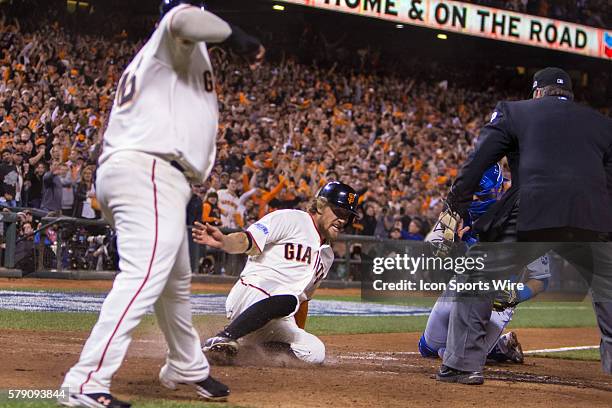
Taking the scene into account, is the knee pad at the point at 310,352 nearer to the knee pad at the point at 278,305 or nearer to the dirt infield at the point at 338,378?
the dirt infield at the point at 338,378

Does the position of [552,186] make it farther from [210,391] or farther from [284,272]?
[210,391]

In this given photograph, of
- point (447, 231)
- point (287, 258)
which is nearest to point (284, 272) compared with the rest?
point (287, 258)

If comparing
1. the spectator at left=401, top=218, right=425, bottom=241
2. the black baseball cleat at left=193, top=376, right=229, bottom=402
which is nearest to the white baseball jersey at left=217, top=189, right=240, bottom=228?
the spectator at left=401, top=218, right=425, bottom=241

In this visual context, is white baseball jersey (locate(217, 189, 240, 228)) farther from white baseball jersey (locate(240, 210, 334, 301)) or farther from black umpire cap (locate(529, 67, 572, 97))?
black umpire cap (locate(529, 67, 572, 97))

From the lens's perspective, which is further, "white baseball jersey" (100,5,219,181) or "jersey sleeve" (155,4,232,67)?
"white baseball jersey" (100,5,219,181)

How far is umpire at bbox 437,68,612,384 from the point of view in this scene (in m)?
5.13

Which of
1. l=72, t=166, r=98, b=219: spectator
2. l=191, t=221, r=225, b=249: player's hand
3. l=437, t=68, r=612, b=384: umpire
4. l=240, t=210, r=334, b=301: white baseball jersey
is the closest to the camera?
l=191, t=221, r=225, b=249: player's hand

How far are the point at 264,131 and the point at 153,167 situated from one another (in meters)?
14.8

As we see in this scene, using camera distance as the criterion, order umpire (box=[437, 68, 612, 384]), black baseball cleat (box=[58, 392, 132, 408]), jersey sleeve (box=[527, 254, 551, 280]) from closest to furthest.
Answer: black baseball cleat (box=[58, 392, 132, 408])
umpire (box=[437, 68, 612, 384])
jersey sleeve (box=[527, 254, 551, 280])

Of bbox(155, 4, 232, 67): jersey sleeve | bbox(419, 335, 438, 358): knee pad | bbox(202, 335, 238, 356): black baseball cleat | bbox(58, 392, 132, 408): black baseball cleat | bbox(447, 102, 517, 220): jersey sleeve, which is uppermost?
bbox(155, 4, 232, 67): jersey sleeve

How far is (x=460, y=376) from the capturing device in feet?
18.5

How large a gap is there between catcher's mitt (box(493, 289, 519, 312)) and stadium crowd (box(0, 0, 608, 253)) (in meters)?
8.39

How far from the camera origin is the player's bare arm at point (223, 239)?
194 inches

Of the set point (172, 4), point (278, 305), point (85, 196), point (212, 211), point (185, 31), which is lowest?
point (278, 305)
